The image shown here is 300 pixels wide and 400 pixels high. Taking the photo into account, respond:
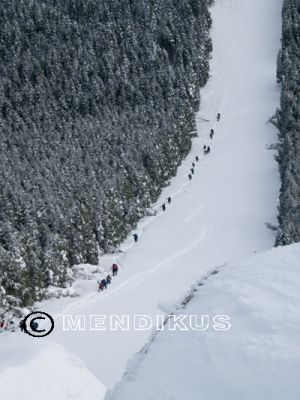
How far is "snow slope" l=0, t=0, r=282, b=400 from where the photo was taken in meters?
26.0

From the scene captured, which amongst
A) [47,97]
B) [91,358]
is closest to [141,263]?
[91,358]

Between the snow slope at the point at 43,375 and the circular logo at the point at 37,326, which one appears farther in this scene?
the circular logo at the point at 37,326

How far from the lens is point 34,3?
91125 mm

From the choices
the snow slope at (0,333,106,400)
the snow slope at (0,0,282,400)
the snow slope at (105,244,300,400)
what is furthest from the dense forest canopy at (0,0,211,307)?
the snow slope at (105,244,300,400)

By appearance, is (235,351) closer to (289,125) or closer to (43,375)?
(43,375)

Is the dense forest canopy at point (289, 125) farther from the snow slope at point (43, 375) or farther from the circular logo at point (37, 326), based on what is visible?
the snow slope at point (43, 375)

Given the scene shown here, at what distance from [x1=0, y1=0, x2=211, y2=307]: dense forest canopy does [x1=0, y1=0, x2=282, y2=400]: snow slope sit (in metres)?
2.29

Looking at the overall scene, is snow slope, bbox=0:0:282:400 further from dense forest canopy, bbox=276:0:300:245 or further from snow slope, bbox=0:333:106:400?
dense forest canopy, bbox=276:0:300:245

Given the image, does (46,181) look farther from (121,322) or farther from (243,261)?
(243,261)

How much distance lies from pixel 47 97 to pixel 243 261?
69386mm

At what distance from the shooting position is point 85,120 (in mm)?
70250

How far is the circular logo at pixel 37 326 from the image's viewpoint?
83.9ft

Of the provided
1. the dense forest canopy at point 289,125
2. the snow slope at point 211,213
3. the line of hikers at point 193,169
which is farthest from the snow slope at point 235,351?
the line of hikers at point 193,169

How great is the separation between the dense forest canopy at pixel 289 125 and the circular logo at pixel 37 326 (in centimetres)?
1720
